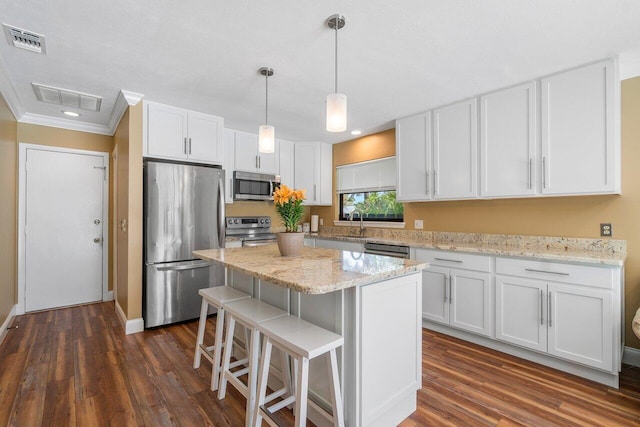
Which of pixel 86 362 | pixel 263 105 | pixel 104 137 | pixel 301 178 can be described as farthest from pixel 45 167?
pixel 301 178

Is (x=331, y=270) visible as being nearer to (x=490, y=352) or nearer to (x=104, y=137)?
(x=490, y=352)

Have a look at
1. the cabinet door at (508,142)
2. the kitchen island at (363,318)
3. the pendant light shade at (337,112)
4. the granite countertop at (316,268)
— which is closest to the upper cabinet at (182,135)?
the granite countertop at (316,268)

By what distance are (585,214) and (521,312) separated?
1.04m

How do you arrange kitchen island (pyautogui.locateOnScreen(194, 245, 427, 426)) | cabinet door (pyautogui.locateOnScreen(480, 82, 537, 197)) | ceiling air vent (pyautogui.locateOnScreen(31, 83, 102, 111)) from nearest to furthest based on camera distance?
kitchen island (pyautogui.locateOnScreen(194, 245, 427, 426)) → cabinet door (pyautogui.locateOnScreen(480, 82, 537, 197)) → ceiling air vent (pyautogui.locateOnScreen(31, 83, 102, 111))

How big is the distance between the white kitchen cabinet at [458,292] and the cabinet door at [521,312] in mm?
90

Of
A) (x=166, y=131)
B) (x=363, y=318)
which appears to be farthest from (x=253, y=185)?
(x=363, y=318)

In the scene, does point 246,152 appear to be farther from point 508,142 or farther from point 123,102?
point 508,142

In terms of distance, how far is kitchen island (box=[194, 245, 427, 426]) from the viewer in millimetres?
1532

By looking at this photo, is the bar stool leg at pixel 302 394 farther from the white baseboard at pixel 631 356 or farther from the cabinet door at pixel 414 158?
the white baseboard at pixel 631 356

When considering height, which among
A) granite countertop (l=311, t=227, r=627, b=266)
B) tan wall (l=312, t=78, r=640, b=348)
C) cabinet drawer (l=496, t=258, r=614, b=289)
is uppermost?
tan wall (l=312, t=78, r=640, b=348)

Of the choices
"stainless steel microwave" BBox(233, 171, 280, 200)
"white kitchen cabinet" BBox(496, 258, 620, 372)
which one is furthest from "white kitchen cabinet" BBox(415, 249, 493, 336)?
"stainless steel microwave" BBox(233, 171, 280, 200)

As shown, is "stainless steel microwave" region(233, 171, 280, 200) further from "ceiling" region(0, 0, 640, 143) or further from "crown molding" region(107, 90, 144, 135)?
"crown molding" region(107, 90, 144, 135)

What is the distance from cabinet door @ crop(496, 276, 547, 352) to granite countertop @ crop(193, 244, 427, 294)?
1.31 metres

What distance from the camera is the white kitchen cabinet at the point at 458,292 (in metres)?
2.76
